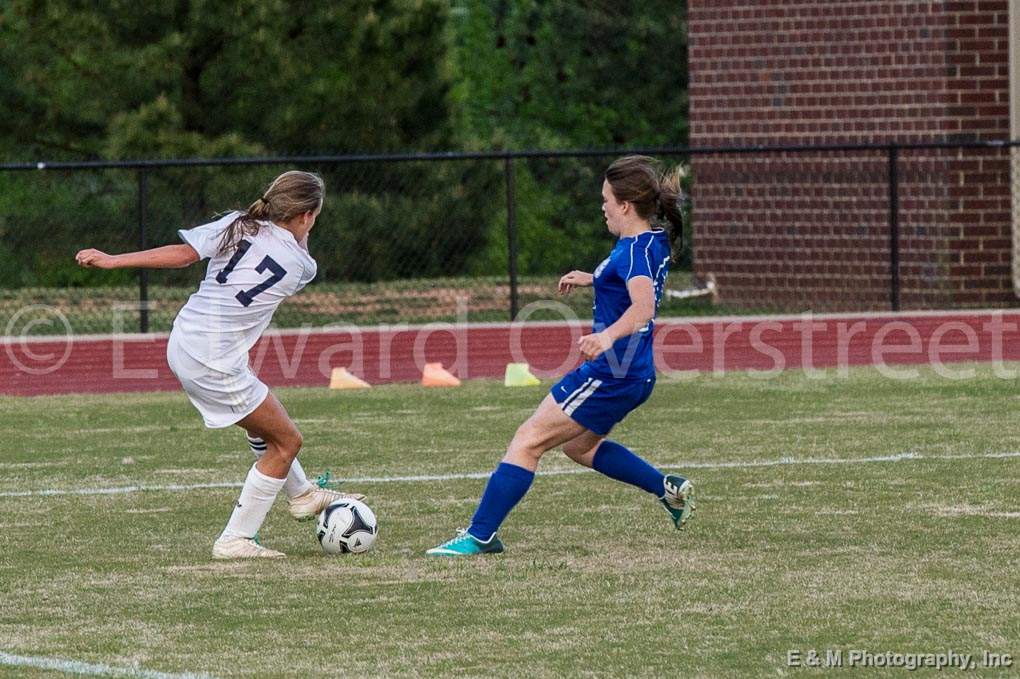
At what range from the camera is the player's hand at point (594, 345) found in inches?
305

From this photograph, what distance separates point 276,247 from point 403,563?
1.44m

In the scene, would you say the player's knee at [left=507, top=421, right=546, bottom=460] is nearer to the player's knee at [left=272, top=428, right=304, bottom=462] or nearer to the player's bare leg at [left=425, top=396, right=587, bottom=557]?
the player's bare leg at [left=425, top=396, right=587, bottom=557]

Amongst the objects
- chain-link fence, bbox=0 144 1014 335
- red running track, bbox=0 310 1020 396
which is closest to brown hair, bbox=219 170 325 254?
red running track, bbox=0 310 1020 396

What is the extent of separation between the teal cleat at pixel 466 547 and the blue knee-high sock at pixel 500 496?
Answer: 3cm

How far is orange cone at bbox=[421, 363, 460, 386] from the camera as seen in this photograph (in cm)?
1683

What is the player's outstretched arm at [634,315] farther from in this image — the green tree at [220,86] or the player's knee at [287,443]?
the green tree at [220,86]

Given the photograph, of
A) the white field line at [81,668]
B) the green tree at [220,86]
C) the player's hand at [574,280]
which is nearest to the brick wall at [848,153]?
the green tree at [220,86]

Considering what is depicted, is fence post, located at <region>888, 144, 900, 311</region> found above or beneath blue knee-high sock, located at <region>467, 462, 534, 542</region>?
above

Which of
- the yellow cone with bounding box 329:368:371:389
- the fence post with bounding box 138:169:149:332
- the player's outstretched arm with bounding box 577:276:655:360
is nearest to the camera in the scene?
the player's outstretched arm with bounding box 577:276:655:360

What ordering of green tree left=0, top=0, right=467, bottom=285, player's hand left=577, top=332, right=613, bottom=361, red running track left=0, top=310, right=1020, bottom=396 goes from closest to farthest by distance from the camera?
player's hand left=577, top=332, right=613, bottom=361 < red running track left=0, top=310, right=1020, bottom=396 < green tree left=0, top=0, right=467, bottom=285

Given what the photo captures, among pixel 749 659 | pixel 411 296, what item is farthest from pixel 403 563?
pixel 411 296

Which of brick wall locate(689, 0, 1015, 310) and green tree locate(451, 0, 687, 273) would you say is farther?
green tree locate(451, 0, 687, 273)

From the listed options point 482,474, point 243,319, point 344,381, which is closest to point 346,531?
point 243,319

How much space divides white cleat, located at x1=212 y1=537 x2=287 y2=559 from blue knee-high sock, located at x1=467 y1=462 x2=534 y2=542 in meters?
0.92
